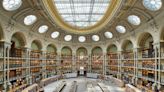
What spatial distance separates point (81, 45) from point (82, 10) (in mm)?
15364

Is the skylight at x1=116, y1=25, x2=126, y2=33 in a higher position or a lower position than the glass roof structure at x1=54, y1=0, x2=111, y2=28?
lower

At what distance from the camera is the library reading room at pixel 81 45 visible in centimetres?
2138

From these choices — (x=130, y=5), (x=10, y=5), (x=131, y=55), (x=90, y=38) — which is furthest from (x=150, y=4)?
(x=90, y=38)

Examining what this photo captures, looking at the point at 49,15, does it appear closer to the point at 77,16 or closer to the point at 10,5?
the point at 10,5

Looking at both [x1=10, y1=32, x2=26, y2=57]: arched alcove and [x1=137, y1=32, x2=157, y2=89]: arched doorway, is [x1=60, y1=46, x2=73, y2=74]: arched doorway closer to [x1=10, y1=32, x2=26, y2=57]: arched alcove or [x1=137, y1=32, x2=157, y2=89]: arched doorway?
[x1=10, y1=32, x2=26, y2=57]: arched alcove

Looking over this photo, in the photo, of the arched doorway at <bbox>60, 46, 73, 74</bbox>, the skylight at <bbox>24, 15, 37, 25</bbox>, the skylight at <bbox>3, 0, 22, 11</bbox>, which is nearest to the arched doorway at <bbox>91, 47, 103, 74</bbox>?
the arched doorway at <bbox>60, 46, 73, 74</bbox>

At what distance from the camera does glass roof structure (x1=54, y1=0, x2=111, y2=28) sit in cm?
2771

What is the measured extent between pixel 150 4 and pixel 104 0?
8056 mm

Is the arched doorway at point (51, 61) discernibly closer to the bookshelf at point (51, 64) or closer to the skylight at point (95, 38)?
the bookshelf at point (51, 64)

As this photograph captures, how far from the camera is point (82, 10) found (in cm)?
3152

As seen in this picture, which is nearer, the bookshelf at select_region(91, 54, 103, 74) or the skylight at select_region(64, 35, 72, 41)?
the bookshelf at select_region(91, 54, 103, 74)

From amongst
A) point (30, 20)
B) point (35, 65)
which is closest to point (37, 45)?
point (35, 65)

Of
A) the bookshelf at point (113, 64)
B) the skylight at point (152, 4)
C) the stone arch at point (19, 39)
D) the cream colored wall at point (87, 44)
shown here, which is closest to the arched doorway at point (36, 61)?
the cream colored wall at point (87, 44)

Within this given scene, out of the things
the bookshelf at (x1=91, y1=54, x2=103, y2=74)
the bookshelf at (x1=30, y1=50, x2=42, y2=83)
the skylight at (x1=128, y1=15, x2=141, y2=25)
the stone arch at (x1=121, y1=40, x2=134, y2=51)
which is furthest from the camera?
the bookshelf at (x1=91, y1=54, x2=103, y2=74)
